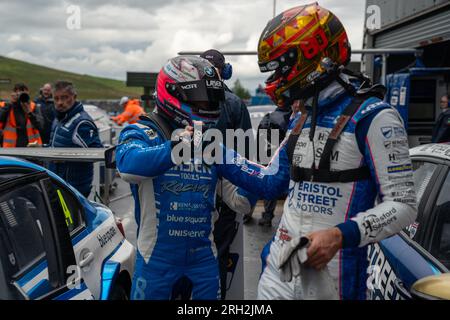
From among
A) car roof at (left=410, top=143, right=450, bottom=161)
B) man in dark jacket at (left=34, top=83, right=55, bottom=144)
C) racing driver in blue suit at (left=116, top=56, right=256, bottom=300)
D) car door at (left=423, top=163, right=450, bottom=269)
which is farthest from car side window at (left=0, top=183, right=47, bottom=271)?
man in dark jacket at (left=34, top=83, right=55, bottom=144)

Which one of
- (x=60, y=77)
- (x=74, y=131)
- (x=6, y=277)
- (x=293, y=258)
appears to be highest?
(x=60, y=77)

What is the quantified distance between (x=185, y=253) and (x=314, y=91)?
947 millimetres

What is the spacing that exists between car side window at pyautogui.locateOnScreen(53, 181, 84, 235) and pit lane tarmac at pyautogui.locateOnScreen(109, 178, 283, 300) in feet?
6.63

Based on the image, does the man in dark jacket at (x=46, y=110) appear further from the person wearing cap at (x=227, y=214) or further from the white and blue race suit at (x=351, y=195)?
the white and blue race suit at (x=351, y=195)

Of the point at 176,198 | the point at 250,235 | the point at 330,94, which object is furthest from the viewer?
the point at 250,235

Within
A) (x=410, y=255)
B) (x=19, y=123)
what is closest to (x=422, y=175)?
(x=410, y=255)

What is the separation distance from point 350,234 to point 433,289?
12.0 inches

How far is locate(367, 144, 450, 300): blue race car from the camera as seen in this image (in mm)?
2586

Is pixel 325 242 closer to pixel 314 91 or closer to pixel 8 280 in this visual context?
pixel 314 91

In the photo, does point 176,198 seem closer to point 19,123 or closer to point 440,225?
point 440,225

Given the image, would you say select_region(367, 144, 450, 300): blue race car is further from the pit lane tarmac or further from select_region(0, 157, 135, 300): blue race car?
the pit lane tarmac

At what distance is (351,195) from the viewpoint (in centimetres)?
204

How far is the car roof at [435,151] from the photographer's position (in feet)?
9.92
